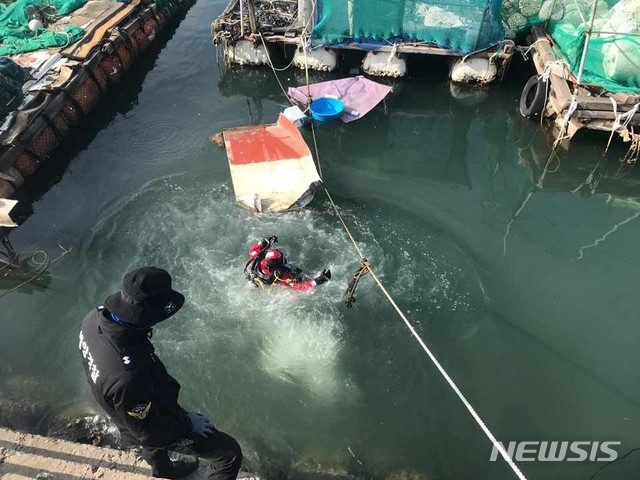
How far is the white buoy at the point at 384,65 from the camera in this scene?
559 inches

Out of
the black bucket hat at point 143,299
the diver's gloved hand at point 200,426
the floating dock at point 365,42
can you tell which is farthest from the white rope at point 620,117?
the black bucket hat at point 143,299

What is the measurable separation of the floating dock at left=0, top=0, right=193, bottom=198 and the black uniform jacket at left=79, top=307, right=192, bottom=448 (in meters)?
8.64

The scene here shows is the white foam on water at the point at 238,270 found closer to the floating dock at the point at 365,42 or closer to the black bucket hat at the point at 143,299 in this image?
the black bucket hat at the point at 143,299

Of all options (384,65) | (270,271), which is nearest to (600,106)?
(384,65)

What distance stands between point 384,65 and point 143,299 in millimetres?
12619

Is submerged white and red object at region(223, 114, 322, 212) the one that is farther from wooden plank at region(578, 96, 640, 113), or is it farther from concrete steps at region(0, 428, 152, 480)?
wooden plank at region(578, 96, 640, 113)

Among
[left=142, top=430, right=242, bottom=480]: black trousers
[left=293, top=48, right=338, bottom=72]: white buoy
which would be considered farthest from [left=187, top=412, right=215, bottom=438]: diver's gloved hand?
[left=293, top=48, right=338, bottom=72]: white buoy

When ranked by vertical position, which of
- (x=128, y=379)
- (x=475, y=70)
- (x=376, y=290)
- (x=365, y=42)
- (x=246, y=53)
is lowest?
(x=376, y=290)

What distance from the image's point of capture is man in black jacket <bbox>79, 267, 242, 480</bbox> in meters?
3.60

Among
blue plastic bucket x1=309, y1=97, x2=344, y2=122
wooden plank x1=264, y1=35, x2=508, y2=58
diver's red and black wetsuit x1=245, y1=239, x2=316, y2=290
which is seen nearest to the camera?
diver's red and black wetsuit x1=245, y1=239, x2=316, y2=290

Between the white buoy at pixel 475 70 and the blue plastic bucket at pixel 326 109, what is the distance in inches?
160

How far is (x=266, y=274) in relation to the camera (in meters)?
7.85

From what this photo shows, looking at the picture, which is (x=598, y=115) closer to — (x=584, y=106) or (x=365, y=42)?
(x=584, y=106)

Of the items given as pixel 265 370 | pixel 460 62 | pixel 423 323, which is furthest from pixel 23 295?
pixel 460 62
